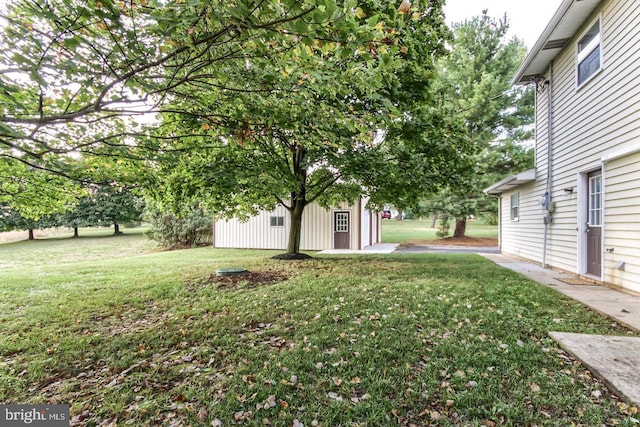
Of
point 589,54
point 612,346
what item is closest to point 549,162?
point 589,54

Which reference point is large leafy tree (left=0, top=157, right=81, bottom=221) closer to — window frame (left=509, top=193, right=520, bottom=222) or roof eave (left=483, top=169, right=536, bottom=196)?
roof eave (left=483, top=169, right=536, bottom=196)

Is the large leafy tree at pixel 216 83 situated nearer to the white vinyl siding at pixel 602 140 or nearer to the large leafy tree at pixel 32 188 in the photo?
the large leafy tree at pixel 32 188

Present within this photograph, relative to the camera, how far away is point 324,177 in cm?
916

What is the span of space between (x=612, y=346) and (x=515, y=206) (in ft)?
28.4

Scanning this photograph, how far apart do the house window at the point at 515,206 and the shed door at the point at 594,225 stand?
408cm

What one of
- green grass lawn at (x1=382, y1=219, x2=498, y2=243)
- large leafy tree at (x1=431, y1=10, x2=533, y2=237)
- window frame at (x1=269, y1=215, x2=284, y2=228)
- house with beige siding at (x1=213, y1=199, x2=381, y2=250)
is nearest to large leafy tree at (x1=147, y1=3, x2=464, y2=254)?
house with beige siding at (x1=213, y1=199, x2=381, y2=250)

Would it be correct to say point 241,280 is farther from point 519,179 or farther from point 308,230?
point 308,230

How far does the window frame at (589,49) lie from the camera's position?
5.74 m

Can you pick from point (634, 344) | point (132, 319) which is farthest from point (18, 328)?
point (634, 344)

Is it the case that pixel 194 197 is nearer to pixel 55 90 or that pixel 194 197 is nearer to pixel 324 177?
pixel 324 177

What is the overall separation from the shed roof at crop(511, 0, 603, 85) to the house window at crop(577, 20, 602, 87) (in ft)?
1.01

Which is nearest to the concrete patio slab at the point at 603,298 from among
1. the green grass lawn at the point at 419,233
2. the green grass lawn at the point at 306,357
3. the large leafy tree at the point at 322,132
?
the green grass lawn at the point at 306,357

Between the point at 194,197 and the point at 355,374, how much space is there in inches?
269

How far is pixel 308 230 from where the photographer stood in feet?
51.1
